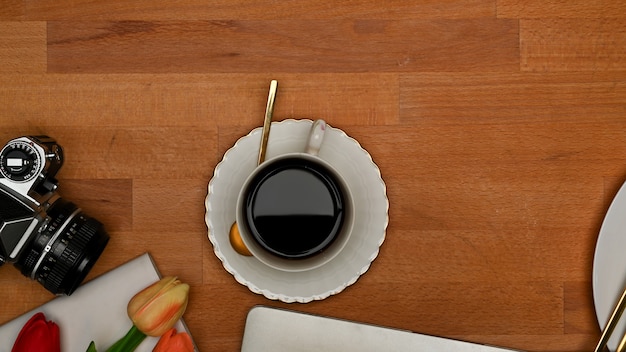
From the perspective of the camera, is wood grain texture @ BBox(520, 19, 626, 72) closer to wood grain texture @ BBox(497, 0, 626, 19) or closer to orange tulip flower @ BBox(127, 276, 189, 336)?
wood grain texture @ BBox(497, 0, 626, 19)

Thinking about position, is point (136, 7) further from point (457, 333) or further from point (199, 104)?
point (457, 333)

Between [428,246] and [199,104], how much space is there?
28 cm

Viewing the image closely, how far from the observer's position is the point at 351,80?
0.63 m

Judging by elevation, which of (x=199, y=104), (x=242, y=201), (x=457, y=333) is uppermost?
(x=199, y=104)

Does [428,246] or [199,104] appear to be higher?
[199,104]

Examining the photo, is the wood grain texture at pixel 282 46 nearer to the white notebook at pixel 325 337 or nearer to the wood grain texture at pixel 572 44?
the wood grain texture at pixel 572 44

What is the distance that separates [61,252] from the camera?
57cm

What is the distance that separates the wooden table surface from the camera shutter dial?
0.19 feet

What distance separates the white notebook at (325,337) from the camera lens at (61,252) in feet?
0.56

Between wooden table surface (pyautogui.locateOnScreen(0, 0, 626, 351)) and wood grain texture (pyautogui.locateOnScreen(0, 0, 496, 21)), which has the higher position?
wood grain texture (pyautogui.locateOnScreen(0, 0, 496, 21))

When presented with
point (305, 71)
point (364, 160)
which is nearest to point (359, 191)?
point (364, 160)

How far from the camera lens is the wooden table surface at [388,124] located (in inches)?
24.7

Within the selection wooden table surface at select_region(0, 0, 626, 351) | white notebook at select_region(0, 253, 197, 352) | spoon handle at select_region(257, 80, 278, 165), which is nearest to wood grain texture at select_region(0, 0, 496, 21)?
wooden table surface at select_region(0, 0, 626, 351)

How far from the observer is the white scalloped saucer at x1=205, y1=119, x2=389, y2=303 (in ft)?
1.90
